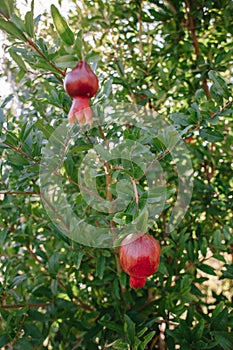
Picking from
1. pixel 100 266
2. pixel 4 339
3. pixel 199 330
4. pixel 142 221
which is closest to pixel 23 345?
pixel 4 339

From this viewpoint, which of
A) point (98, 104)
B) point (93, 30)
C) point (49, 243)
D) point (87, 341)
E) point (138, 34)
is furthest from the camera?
point (93, 30)

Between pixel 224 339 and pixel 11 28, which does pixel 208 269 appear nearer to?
pixel 224 339

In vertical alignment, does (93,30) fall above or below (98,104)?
above

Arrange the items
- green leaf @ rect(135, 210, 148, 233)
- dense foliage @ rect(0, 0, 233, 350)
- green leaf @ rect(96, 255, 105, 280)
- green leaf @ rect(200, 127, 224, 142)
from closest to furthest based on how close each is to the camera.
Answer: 1. green leaf @ rect(135, 210, 148, 233)
2. dense foliage @ rect(0, 0, 233, 350)
3. green leaf @ rect(200, 127, 224, 142)
4. green leaf @ rect(96, 255, 105, 280)

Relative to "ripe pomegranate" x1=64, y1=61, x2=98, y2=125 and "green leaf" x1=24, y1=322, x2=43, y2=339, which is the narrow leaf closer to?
"ripe pomegranate" x1=64, y1=61, x2=98, y2=125

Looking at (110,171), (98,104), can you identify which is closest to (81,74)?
(98,104)

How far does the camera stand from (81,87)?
63 centimetres

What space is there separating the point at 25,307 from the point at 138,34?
1007 millimetres

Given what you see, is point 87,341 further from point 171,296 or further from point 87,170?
point 87,170

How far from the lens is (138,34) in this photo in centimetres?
136

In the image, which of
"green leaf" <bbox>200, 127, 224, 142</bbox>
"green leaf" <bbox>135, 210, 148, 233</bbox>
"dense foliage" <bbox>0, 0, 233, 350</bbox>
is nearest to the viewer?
"green leaf" <bbox>135, 210, 148, 233</bbox>

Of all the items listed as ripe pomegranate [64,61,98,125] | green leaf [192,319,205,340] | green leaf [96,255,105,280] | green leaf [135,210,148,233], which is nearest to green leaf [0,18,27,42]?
ripe pomegranate [64,61,98,125]

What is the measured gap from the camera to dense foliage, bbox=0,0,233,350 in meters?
0.74

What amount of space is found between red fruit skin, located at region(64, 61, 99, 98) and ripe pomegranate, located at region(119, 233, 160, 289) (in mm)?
266
